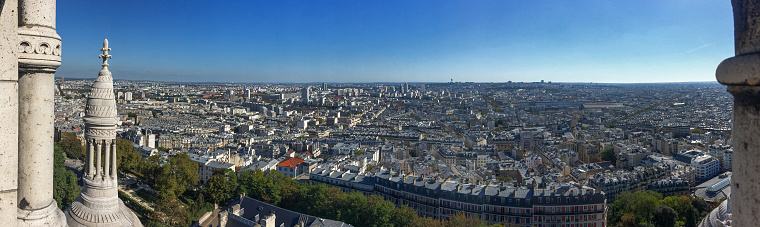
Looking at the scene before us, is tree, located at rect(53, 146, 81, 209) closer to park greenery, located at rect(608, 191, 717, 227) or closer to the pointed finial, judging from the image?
the pointed finial

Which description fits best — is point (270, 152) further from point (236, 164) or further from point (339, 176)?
point (339, 176)

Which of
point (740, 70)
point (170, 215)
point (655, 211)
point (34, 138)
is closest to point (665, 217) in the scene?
point (655, 211)

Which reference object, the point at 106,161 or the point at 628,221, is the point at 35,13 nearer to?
the point at 106,161

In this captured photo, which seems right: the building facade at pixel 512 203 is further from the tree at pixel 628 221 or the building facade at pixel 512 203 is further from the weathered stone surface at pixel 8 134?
the weathered stone surface at pixel 8 134

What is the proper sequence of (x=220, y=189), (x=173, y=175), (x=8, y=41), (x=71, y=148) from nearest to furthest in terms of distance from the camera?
(x=8, y=41), (x=220, y=189), (x=173, y=175), (x=71, y=148)

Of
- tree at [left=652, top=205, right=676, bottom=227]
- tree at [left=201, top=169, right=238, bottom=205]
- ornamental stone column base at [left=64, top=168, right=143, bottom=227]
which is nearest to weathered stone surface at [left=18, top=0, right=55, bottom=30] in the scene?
ornamental stone column base at [left=64, top=168, right=143, bottom=227]
